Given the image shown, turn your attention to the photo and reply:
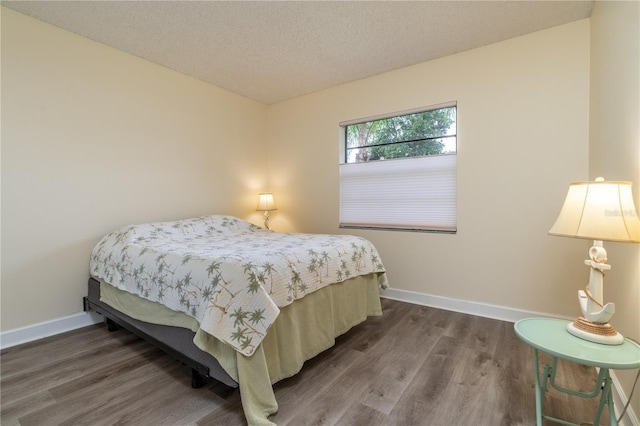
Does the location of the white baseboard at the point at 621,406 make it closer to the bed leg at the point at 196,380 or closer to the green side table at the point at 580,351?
the green side table at the point at 580,351

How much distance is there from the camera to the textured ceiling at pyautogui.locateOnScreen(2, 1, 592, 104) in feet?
7.18

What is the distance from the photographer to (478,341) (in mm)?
2238

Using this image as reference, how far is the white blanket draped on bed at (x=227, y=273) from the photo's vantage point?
1.42m

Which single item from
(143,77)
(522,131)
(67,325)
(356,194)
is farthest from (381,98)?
(67,325)

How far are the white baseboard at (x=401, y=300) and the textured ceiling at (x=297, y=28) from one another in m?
2.39

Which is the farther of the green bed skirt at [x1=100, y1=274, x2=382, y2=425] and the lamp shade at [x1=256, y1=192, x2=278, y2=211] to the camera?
the lamp shade at [x1=256, y1=192, x2=278, y2=211]

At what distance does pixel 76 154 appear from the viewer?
253 centimetres

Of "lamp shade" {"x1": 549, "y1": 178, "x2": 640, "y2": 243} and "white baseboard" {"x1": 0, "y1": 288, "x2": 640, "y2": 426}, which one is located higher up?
"lamp shade" {"x1": 549, "y1": 178, "x2": 640, "y2": 243}

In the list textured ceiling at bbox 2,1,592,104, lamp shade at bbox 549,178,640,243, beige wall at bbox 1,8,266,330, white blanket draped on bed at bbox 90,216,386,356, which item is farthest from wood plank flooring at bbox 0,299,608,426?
textured ceiling at bbox 2,1,592,104

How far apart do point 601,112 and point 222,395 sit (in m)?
2.95

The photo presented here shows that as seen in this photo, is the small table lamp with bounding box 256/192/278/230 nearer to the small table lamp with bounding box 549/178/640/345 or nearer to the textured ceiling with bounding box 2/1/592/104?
the textured ceiling with bounding box 2/1/592/104

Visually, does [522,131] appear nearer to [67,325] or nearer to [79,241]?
[79,241]

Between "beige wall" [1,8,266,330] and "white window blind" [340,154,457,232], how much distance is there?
177 cm

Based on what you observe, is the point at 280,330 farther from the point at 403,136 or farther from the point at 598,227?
the point at 403,136
